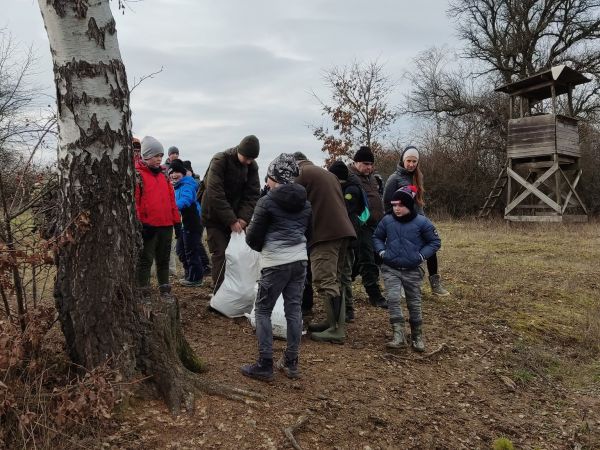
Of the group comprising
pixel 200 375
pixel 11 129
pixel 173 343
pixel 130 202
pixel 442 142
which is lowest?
pixel 200 375

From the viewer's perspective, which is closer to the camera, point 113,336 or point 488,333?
point 113,336

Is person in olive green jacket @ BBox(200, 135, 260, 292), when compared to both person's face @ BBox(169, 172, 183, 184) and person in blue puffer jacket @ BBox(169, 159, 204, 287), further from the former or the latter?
person's face @ BBox(169, 172, 183, 184)

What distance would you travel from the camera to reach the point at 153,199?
5113 millimetres

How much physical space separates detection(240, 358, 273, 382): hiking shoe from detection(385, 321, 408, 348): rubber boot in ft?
5.26

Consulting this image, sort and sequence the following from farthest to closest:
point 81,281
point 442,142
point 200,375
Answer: point 442,142
point 200,375
point 81,281

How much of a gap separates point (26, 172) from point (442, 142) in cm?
2241

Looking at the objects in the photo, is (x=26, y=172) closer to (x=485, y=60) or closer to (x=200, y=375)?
(x=200, y=375)

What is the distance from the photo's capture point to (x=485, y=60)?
2528 cm

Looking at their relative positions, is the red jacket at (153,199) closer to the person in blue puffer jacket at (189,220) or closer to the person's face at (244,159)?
the person's face at (244,159)

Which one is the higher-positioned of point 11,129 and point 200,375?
point 11,129

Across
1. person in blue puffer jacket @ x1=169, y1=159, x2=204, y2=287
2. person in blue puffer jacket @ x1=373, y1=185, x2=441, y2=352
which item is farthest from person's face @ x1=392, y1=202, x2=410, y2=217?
person in blue puffer jacket @ x1=169, y1=159, x2=204, y2=287

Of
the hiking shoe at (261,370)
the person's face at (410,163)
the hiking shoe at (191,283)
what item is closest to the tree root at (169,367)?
the hiking shoe at (261,370)

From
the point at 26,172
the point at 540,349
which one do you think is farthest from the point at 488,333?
the point at 26,172

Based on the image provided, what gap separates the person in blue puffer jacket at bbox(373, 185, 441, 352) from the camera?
4.91m
